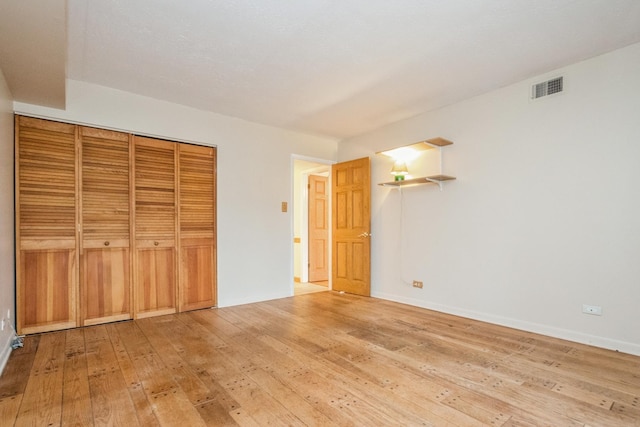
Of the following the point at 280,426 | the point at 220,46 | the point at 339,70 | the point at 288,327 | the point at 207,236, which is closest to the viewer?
the point at 280,426

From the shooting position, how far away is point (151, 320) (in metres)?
3.81

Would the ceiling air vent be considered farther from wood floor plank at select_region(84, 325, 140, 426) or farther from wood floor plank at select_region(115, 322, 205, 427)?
wood floor plank at select_region(84, 325, 140, 426)

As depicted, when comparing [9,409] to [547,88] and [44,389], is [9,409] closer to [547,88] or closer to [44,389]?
[44,389]

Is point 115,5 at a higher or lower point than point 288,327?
higher

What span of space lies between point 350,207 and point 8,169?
4.23 meters

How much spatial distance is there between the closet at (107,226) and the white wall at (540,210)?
9.94ft

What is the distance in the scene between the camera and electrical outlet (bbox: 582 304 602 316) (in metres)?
2.95

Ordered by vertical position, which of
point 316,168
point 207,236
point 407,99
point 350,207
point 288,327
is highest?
point 407,99

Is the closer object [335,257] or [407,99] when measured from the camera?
[407,99]

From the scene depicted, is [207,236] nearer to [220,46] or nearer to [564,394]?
[220,46]

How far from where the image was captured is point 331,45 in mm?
2771

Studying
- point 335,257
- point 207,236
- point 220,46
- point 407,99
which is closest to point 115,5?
point 220,46

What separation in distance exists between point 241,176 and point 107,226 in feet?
5.86

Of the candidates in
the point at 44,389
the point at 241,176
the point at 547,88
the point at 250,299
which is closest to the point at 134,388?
the point at 44,389
